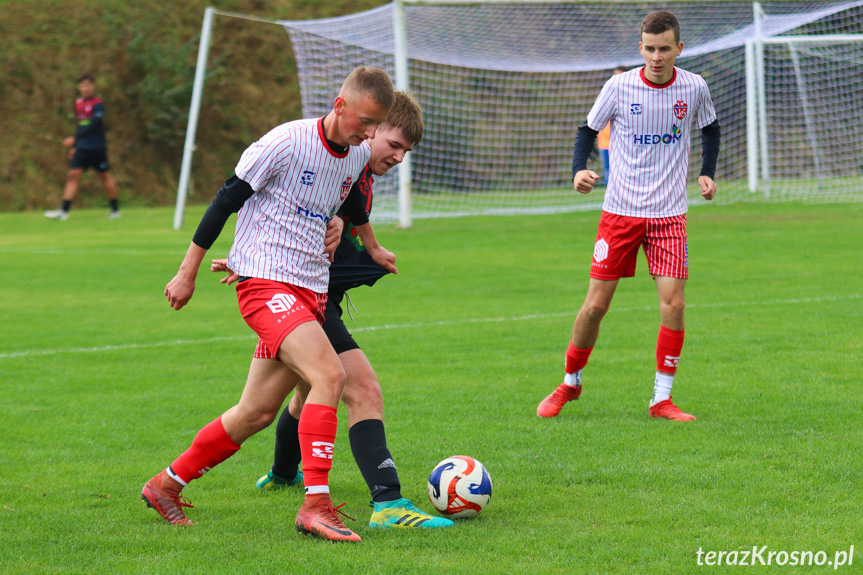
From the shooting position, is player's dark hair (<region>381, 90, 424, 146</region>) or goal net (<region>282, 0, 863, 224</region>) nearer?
player's dark hair (<region>381, 90, 424, 146</region>)

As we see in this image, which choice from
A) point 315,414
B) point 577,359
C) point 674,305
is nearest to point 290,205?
point 315,414

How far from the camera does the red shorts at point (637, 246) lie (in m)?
5.24

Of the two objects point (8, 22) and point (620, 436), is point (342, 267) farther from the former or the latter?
point (8, 22)

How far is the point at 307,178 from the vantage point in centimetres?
359

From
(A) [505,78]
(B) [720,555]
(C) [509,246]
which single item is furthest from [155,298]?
(A) [505,78]

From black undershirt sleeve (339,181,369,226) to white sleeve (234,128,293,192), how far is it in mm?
384

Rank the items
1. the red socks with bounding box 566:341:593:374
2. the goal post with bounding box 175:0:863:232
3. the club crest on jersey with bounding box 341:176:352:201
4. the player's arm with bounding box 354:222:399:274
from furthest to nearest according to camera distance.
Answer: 1. the goal post with bounding box 175:0:863:232
2. the red socks with bounding box 566:341:593:374
3. the player's arm with bounding box 354:222:399:274
4. the club crest on jersey with bounding box 341:176:352:201

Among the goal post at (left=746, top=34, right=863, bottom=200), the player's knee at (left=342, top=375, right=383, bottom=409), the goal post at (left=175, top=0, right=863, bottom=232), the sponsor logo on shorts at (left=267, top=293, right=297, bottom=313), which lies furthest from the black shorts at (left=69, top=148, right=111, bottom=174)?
the sponsor logo on shorts at (left=267, top=293, right=297, bottom=313)

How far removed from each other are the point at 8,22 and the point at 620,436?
901 inches

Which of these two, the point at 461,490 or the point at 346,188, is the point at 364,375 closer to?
the point at 461,490

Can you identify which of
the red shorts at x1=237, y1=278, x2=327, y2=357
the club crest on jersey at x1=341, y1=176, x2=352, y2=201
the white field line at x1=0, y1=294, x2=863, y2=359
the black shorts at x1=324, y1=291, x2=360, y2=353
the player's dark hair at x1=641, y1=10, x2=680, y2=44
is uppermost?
the player's dark hair at x1=641, y1=10, x2=680, y2=44

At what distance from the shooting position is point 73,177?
18297 millimetres

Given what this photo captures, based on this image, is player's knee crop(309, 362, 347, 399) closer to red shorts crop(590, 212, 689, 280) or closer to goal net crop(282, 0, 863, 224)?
red shorts crop(590, 212, 689, 280)

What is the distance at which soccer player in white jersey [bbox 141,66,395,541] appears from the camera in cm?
346
